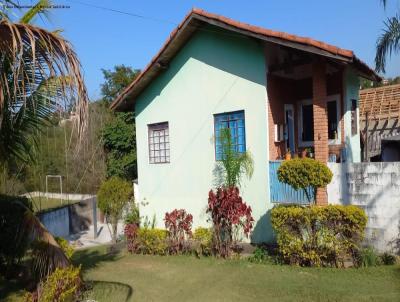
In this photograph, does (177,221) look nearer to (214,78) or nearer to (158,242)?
(158,242)

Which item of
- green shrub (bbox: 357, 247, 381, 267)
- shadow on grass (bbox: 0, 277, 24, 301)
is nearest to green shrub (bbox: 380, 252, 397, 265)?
green shrub (bbox: 357, 247, 381, 267)

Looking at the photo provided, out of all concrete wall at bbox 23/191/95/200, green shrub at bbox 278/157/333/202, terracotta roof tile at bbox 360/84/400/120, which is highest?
terracotta roof tile at bbox 360/84/400/120

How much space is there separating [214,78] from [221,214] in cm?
427

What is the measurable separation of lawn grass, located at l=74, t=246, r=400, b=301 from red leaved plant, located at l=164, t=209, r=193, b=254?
93cm

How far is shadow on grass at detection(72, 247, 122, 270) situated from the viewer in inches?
386

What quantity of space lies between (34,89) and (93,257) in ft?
22.8

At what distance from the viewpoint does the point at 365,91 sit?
1803 centimetres

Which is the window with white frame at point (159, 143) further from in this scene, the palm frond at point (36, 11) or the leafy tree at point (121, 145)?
the palm frond at point (36, 11)

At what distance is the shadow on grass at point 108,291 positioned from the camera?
6.61 meters

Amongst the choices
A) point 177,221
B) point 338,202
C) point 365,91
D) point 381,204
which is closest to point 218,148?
point 177,221

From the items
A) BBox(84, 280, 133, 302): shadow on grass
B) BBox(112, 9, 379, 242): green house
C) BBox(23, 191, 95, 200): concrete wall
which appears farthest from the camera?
BBox(23, 191, 95, 200): concrete wall

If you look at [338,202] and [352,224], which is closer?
[352,224]

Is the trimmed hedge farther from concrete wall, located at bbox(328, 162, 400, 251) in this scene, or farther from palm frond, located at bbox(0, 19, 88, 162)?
palm frond, located at bbox(0, 19, 88, 162)

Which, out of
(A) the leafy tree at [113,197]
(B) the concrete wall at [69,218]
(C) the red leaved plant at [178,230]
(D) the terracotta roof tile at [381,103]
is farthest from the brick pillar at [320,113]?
(B) the concrete wall at [69,218]
